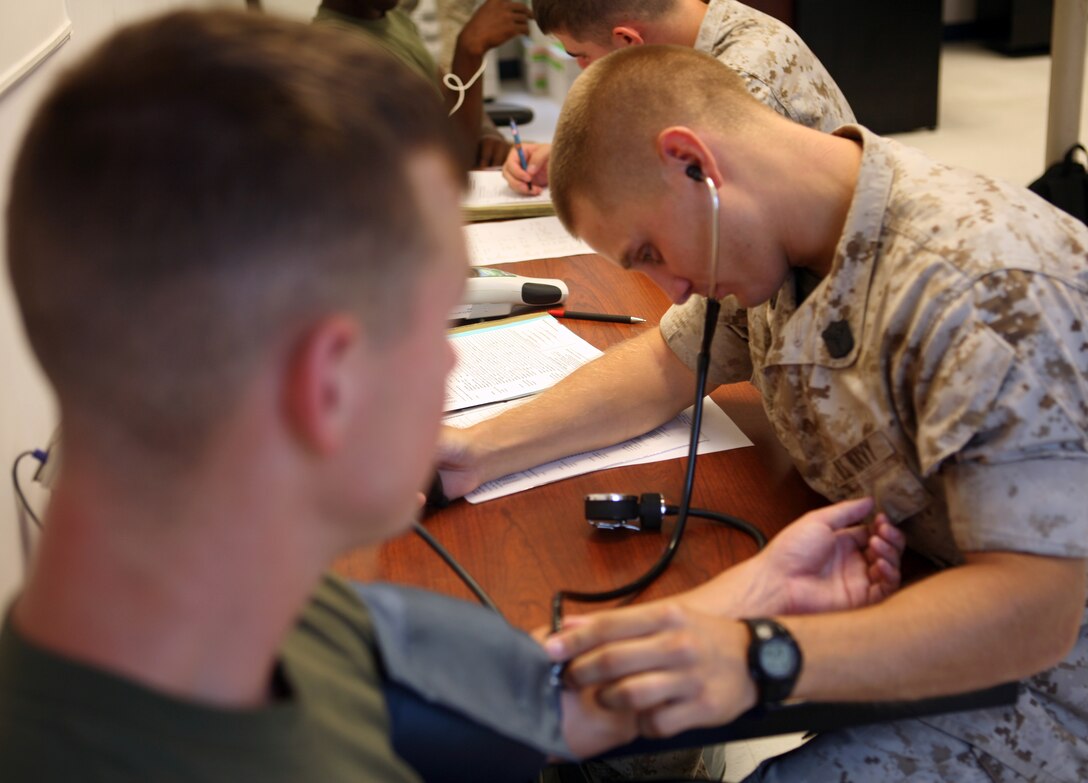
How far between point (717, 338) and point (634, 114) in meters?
0.39

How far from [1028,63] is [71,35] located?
5.79 metres

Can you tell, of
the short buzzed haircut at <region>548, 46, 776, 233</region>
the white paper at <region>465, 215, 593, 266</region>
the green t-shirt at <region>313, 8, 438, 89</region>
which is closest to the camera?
the short buzzed haircut at <region>548, 46, 776, 233</region>

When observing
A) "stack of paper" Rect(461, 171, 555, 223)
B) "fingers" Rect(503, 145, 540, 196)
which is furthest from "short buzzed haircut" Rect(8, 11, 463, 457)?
"fingers" Rect(503, 145, 540, 196)

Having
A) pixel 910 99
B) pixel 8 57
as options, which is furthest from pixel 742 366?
pixel 910 99

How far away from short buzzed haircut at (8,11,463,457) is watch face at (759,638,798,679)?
0.50m

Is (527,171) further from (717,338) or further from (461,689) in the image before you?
(461,689)

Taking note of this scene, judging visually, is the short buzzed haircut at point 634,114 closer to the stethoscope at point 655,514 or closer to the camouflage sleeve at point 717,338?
the stethoscope at point 655,514

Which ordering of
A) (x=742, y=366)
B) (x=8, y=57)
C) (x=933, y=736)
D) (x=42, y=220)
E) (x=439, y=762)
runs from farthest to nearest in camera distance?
(x=742, y=366), (x=8, y=57), (x=933, y=736), (x=439, y=762), (x=42, y=220)

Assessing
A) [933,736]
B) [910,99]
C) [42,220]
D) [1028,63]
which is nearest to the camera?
[42,220]

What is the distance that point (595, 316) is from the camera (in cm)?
180

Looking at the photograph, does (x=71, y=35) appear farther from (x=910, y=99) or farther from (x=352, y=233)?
(x=910, y=99)

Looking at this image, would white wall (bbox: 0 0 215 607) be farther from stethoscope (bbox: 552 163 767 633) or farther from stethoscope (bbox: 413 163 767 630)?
stethoscope (bbox: 552 163 767 633)

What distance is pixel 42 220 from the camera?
0.55 metres

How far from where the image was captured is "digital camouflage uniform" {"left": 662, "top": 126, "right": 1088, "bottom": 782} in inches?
37.9
